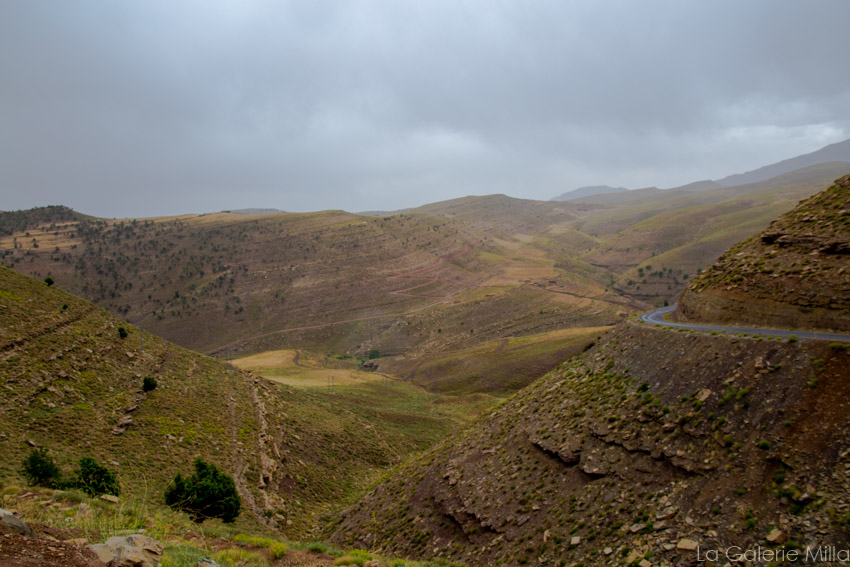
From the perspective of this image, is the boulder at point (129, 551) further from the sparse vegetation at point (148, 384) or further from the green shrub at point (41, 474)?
the sparse vegetation at point (148, 384)

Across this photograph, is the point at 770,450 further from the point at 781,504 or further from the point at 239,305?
the point at 239,305

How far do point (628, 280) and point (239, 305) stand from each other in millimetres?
125740

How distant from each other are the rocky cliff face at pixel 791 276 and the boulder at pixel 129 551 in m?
23.1

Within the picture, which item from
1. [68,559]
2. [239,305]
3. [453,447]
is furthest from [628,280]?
[68,559]

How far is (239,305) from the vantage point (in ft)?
379

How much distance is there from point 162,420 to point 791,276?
35.3m

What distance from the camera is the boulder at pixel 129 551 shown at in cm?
770

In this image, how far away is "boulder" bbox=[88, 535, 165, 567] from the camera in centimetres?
770

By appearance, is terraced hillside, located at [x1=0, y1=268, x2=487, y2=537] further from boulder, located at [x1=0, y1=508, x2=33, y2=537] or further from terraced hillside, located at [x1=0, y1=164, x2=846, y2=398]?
terraced hillside, located at [x1=0, y1=164, x2=846, y2=398]

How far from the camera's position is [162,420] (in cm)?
2659

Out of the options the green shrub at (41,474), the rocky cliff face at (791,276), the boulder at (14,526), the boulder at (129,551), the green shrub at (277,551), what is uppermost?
the rocky cliff face at (791,276)

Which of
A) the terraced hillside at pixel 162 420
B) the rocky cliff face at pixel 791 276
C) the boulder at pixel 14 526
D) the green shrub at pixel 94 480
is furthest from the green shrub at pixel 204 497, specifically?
the rocky cliff face at pixel 791 276

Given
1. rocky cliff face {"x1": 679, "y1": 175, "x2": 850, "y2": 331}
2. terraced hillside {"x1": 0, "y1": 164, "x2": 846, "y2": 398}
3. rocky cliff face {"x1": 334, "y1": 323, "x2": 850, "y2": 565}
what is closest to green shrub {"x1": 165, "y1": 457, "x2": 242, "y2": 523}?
rocky cliff face {"x1": 334, "y1": 323, "x2": 850, "y2": 565}

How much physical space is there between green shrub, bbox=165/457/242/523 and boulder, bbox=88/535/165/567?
11.3 metres
